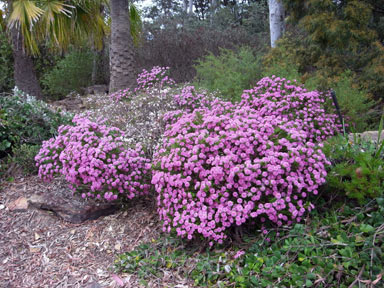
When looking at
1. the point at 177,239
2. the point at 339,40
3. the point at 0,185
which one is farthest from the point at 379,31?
the point at 0,185

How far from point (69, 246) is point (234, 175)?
Answer: 1760 mm

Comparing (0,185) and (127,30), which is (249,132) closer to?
(0,185)

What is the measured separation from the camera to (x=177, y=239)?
2.89 m

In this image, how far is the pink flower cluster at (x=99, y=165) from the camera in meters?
3.15

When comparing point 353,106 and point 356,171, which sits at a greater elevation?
point 353,106

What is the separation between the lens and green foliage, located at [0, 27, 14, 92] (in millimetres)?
11414

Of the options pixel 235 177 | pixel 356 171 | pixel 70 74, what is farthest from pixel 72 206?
pixel 70 74

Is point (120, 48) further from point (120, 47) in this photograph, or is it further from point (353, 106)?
point (353, 106)

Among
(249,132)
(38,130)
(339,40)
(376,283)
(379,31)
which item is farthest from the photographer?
(379,31)

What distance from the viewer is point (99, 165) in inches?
124

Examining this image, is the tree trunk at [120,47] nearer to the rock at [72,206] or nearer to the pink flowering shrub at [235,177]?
the rock at [72,206]

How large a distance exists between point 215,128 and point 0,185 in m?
3.01

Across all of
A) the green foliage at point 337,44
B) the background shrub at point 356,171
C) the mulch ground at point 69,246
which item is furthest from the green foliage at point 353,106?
the mulch ground at point 69,246

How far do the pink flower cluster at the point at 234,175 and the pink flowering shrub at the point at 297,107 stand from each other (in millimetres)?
1052
